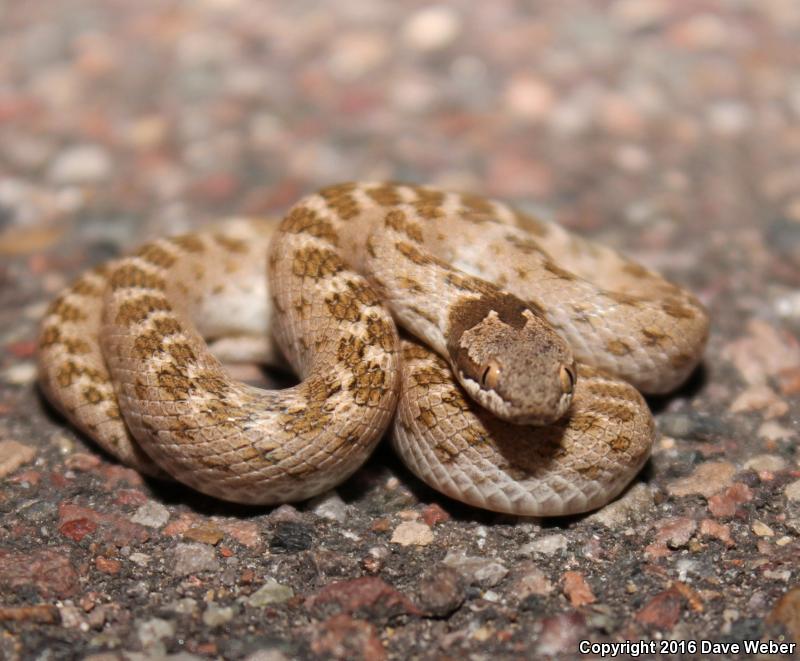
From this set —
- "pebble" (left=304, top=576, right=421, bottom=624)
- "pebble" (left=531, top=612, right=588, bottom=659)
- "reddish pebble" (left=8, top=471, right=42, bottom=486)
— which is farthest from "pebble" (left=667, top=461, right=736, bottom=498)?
"reddish pebble" (left=8, top=471, right=42, bottom=486)

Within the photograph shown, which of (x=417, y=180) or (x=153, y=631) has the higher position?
(x=417, y=180)

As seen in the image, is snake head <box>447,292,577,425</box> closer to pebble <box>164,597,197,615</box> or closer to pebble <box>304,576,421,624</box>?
pebble <box>304,576,421,624</box>

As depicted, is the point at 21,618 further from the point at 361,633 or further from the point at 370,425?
the point at 370,425

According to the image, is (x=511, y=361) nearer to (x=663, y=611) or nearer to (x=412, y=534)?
(x=412, y=534)

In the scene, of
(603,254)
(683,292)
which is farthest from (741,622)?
(603,254)

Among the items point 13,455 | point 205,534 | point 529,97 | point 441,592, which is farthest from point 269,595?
point 529,97

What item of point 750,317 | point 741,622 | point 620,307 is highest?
point 620,307
